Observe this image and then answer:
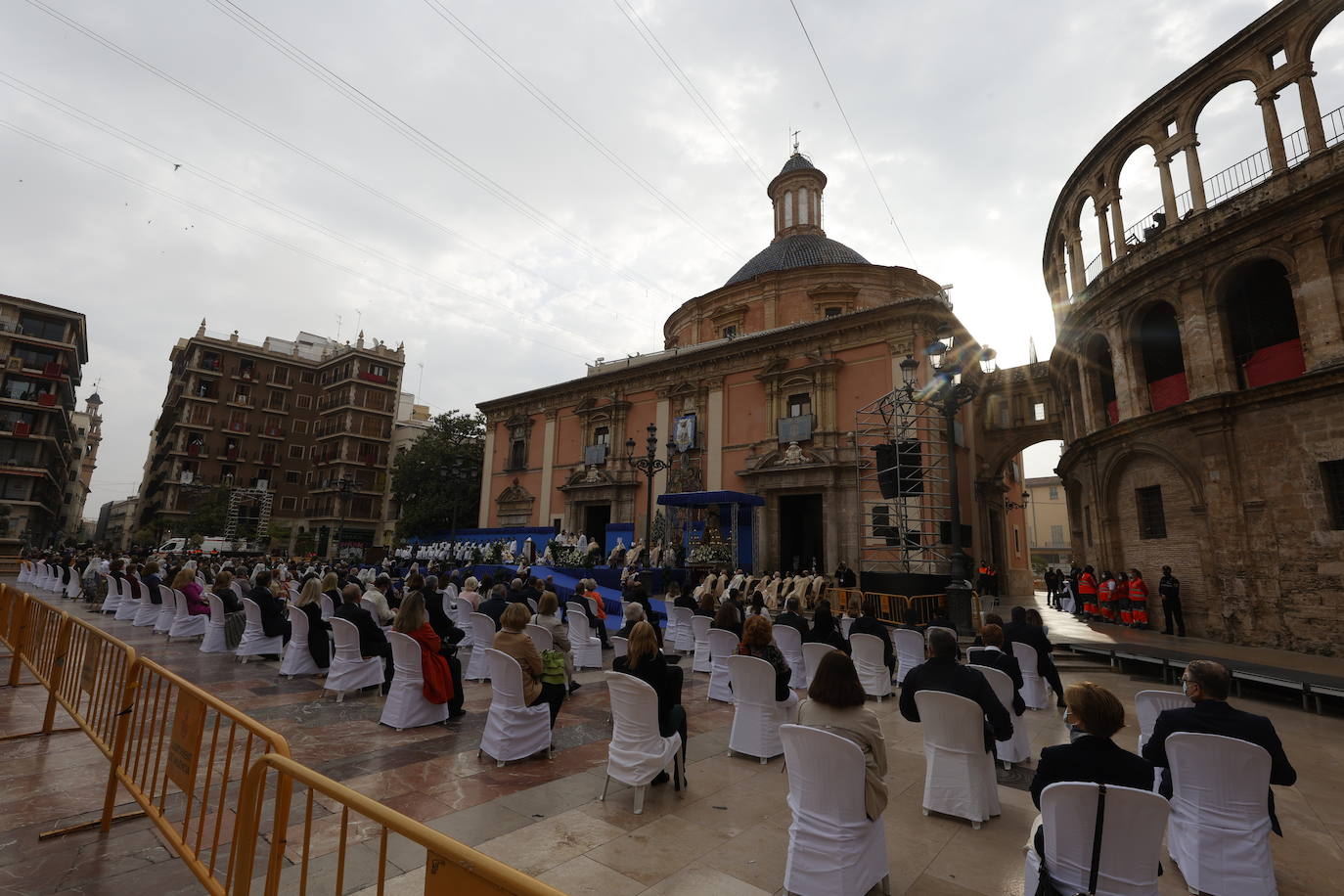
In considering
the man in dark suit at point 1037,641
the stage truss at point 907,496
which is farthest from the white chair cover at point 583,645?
the stage truss at point 907,496

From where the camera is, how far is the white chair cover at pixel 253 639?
29.3ft

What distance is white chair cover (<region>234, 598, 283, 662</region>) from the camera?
8.92 meters

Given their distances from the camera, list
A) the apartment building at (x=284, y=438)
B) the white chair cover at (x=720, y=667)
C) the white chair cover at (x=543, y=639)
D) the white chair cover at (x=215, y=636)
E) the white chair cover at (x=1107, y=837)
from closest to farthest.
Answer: the white chair cover at (x=1107, y=837) → the white chair cover at (x=543, y=639) → the white chair cover at (x=720, y=667) → the white chair cover at (x=215, y=636) → the apartment building at (x=284, y=438)

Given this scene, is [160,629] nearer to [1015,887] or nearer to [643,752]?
[643,752]

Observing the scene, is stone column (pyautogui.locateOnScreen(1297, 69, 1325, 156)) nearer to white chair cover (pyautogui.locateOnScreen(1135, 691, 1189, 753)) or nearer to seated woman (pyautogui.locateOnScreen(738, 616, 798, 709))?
white chair cover (pyautogui.locateOnScreen(1135, 691, 1189, 753))

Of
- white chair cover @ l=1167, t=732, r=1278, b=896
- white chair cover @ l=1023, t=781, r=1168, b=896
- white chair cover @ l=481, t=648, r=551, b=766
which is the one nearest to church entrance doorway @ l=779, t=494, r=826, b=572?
white chair cover @ l=481, t=648, r=551, b=766

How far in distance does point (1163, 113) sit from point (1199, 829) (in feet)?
62.6

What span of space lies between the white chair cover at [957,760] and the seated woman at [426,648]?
4496 mm

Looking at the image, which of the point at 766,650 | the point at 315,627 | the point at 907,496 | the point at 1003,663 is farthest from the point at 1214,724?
the point at 907,496

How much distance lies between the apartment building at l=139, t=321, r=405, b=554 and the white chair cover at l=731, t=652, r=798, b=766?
48.6 m

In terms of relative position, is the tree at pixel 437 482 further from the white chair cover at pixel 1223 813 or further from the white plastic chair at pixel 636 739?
the white chair cover at pixel 1223 813

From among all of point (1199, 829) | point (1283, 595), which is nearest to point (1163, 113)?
point (1283, 595)

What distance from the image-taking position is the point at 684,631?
1142 cm

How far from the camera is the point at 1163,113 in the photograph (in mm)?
15789
